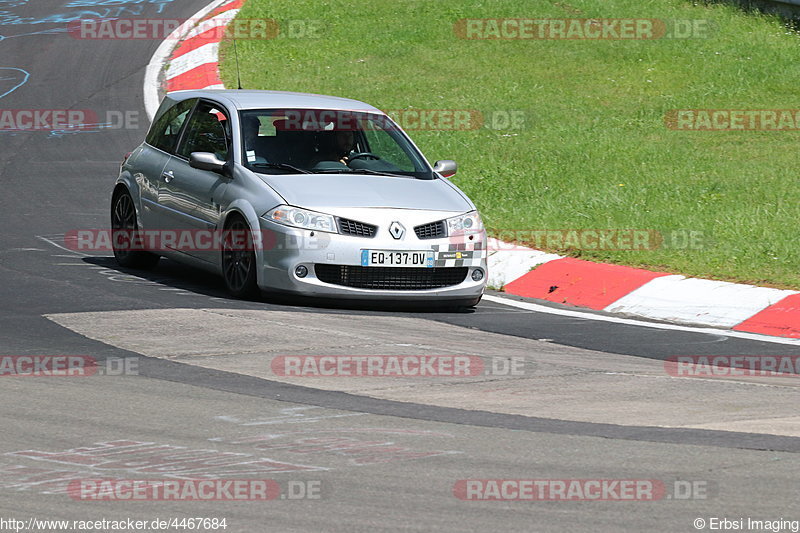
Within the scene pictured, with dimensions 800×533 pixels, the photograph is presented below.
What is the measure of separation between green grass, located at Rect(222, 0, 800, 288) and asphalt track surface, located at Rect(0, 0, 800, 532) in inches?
106

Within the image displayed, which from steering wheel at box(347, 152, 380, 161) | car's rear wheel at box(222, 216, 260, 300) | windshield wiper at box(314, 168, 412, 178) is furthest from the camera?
steering wheel at box(347, 152, 380, 161)

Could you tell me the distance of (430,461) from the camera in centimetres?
583

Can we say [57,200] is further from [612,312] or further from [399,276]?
[612,312]

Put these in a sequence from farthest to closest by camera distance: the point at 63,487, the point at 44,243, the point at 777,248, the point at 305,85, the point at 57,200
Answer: the point at 305,85 → the point at 57,200 → the point at 44,243 → the point at 777,248 → the point at 63,487

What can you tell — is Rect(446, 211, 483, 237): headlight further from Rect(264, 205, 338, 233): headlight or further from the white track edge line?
Rect(264, 205, 338, 233): headlight

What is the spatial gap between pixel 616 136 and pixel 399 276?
24.3 ft

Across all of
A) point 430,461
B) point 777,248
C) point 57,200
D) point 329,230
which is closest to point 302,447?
point 430,461

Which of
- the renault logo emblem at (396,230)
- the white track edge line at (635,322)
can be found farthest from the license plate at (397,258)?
the white track edge line at (635,322)

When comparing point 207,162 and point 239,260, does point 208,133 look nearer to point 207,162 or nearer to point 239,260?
point 207,162

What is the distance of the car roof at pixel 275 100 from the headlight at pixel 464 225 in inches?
68.9

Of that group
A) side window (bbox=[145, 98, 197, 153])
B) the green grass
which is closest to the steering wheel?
side window (bbox=[145, 98, 197, 153])

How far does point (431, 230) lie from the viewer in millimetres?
10391

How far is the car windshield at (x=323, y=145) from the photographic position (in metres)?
10.9

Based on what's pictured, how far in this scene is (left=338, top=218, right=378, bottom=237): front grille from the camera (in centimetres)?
1016
